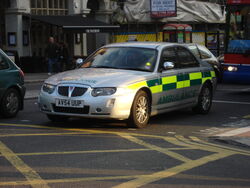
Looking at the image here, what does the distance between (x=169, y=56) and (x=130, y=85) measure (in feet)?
5.77

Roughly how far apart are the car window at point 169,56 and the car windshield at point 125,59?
0.20 m

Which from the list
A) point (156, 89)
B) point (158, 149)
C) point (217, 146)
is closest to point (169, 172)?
point (158, 149)

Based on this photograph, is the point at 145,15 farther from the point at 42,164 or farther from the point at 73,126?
the point at 42,164

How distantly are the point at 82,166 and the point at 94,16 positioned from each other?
86.7 feet

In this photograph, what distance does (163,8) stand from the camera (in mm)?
33969

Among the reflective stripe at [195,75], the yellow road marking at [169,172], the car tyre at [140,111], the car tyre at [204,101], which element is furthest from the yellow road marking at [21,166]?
the car tyre at [204,101]

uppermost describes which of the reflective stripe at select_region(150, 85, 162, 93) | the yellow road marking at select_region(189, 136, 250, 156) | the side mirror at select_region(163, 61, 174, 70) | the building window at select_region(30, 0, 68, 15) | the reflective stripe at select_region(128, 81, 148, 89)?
the building window at select_region(30, 0, 68, 15)

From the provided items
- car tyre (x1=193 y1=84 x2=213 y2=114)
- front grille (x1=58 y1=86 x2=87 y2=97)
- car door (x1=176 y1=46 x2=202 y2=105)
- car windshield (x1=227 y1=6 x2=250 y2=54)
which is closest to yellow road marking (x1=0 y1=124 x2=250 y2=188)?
front grille (x1=58 y1=86 x2=87 y2=97)

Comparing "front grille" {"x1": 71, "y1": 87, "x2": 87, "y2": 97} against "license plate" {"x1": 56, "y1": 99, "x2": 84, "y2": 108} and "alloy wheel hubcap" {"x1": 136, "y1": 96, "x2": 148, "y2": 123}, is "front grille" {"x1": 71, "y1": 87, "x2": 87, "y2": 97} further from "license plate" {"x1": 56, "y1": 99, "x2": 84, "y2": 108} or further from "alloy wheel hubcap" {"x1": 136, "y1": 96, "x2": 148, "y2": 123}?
"alloy wheel hubcap" {"x1": 136, "y1": 96, "x2": 148, "y2": 123}

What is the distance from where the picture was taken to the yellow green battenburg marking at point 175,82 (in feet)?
33.2

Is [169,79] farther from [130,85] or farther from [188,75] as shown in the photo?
[130,85]

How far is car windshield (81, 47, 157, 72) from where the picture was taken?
10531 millimetres

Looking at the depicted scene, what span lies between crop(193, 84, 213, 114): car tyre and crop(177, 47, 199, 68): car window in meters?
0.58

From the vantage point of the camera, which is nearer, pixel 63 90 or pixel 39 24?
pixel 63 90
